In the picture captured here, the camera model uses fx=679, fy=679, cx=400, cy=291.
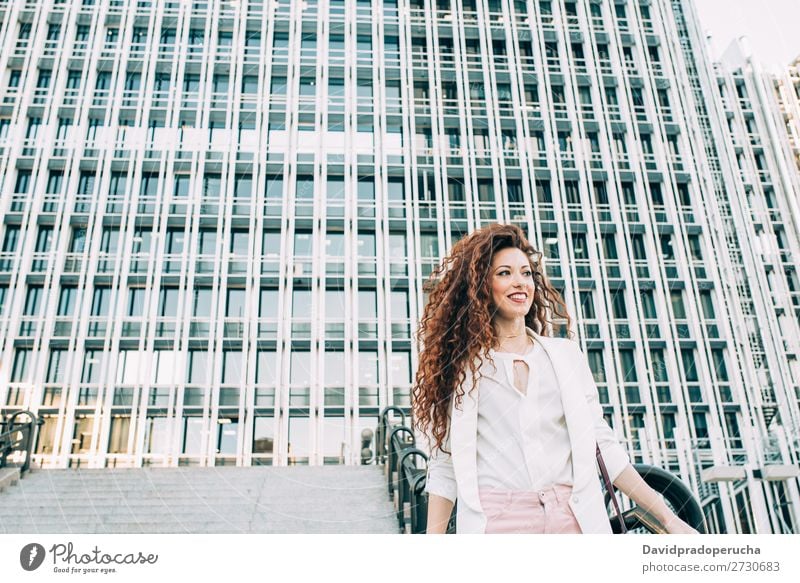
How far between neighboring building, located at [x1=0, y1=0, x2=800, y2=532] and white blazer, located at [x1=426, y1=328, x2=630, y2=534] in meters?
1.88

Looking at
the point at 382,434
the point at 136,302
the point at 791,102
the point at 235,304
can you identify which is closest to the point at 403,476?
the point at 382,434

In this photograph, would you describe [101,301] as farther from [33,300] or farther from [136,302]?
[33,300]

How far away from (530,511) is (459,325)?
1.22 feet

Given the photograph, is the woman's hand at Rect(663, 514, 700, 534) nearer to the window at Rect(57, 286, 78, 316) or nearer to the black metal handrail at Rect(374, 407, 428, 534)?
the black metal handrail at Rect(374, 407, 428, 534)

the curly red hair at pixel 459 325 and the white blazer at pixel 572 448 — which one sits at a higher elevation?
the curly red hair at pixel 459 325

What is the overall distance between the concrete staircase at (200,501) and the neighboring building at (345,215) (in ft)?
0.36

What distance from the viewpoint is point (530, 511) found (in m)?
1.16
